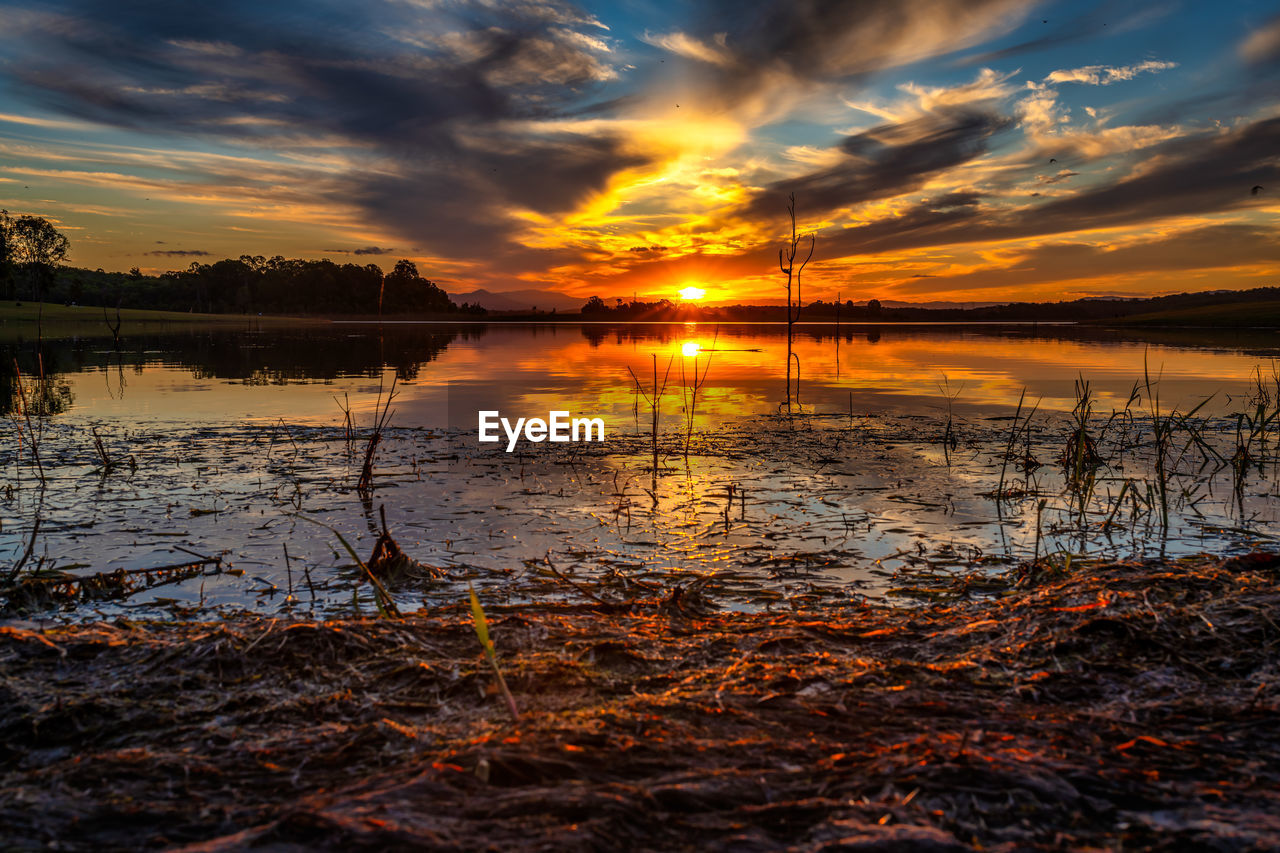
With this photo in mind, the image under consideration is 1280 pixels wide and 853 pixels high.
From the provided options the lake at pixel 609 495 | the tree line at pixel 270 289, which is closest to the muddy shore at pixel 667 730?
the lake at pixel 609 495

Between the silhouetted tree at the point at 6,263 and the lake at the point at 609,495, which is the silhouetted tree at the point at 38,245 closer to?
the silhouetted tree at the point at 6,263

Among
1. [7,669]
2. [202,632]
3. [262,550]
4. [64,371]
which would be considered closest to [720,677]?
[202,632]

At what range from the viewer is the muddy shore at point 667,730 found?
2564 mm

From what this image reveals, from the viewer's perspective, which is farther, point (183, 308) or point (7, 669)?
point (183, 308)

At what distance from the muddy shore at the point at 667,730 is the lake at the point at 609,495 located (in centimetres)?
136

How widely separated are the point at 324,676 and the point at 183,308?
6875 inches

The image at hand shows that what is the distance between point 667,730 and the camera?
10.7 feet

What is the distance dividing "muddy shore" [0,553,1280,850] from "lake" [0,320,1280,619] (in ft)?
4.45

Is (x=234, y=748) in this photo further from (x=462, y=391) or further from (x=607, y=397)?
(x=462, y=391)

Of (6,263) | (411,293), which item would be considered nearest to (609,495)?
(6,263)

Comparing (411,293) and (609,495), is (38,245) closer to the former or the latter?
(411,293)

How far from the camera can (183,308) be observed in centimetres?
14700

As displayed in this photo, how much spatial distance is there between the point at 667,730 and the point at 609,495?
6151mm

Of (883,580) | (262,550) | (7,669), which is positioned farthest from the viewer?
(262,550)
